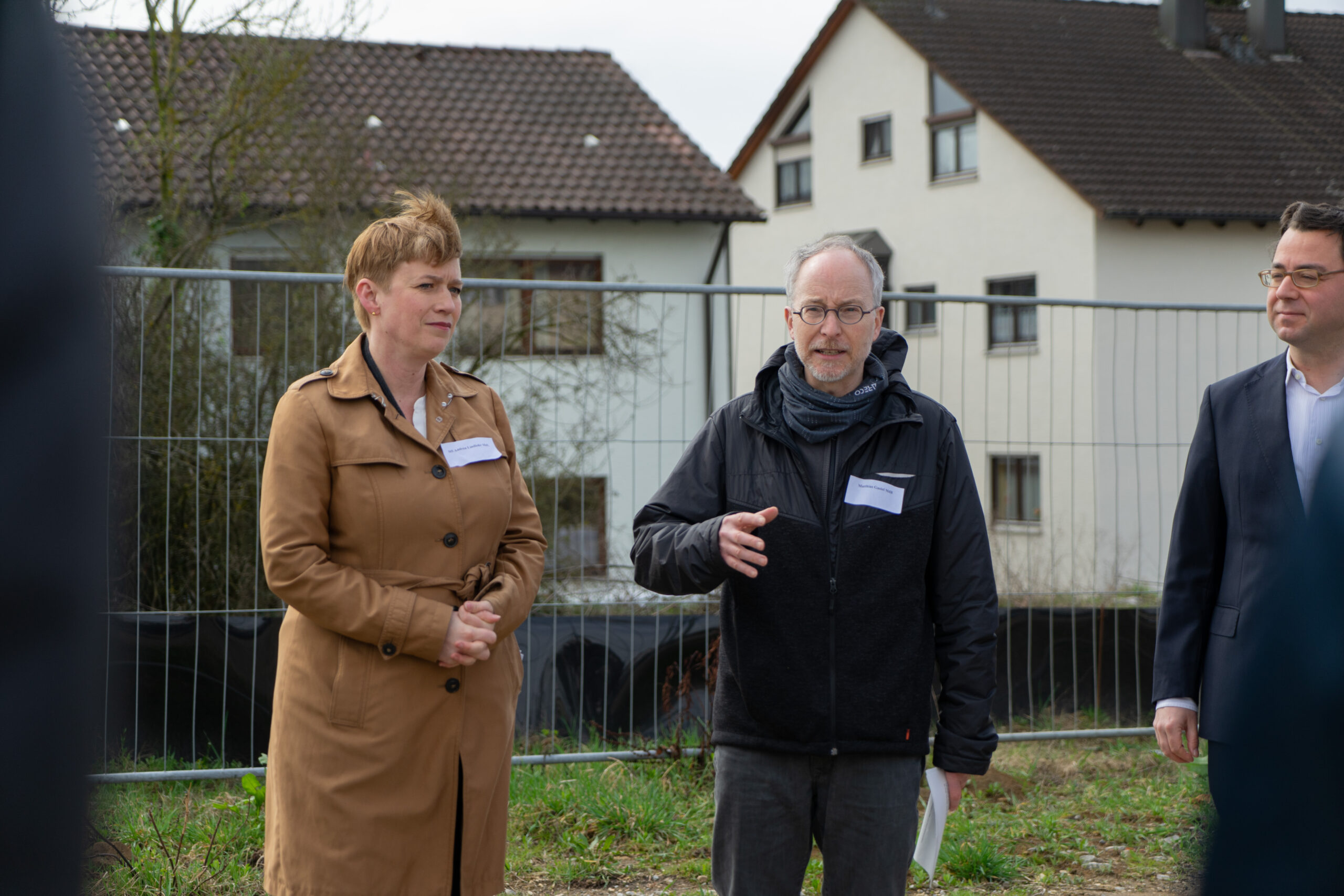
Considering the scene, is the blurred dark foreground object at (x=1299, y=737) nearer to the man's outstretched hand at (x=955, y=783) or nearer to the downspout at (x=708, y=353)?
the man's outstretched hand at (x=955, y=783)

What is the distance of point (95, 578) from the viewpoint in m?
0.84

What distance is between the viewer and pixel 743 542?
270 cm

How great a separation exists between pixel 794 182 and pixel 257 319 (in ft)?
79.0

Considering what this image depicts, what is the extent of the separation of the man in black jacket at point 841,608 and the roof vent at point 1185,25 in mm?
26780

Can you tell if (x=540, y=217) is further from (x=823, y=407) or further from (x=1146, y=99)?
(x=823, y=407)

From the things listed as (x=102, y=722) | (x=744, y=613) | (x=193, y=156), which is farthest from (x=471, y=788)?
(x=193, y=156)

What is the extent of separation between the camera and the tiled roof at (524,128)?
19828mm

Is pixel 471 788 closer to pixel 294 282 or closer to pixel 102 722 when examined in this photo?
pixel 102 722

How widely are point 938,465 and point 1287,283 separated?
105cm

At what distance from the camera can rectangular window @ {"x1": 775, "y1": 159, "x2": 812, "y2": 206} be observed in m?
28.7

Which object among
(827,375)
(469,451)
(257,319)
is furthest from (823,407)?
(257,319)

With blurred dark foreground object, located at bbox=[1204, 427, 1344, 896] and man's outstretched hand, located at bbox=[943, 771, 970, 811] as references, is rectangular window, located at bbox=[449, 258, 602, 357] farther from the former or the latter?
blurred dark foreground object, located at bbox=[1204, 427, 1344, 896]

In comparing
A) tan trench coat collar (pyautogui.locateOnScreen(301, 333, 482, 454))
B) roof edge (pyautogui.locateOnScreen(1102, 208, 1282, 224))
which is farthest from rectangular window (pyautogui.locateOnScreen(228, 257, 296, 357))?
roof edge (pyautogui.locateOnScreen(1102, 208, 1282, 224))

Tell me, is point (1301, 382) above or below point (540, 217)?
below
